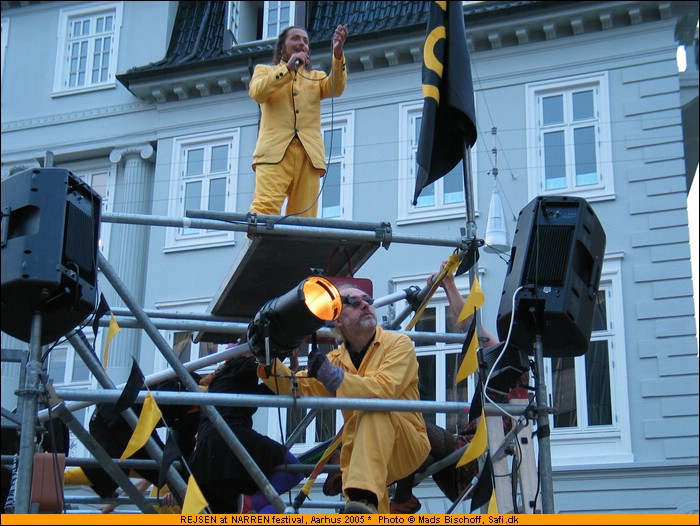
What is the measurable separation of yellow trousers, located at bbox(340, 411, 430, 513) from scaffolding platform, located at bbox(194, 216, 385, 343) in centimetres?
85

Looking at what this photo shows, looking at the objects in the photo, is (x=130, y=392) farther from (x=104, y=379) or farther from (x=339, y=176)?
(x=339, y=176)

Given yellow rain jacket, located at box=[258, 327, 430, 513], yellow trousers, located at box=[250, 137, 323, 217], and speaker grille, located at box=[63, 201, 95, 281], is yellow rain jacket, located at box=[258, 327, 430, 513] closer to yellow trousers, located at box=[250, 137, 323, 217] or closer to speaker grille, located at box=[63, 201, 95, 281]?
speaker grille, located at box=[63, 201, 95, 281]

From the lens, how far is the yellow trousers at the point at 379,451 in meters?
5.27

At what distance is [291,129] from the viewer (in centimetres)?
737

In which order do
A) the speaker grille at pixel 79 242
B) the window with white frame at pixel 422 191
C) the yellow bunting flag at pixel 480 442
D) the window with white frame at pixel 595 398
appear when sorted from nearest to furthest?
the speaker grille at pixel 79 242 → the yellow bunting flag at pixel 480 442 → the window with white frame at pixel 595 398 → the window with white frame at pixel 422 191

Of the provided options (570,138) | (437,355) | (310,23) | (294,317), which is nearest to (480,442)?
(294,317)

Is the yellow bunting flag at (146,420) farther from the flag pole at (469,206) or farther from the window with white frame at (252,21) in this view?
the window with white frame at (252,21)

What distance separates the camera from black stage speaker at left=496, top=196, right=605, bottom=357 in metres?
5.61

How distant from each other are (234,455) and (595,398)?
947 centimetres

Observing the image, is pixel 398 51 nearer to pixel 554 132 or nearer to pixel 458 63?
pixel 554 132

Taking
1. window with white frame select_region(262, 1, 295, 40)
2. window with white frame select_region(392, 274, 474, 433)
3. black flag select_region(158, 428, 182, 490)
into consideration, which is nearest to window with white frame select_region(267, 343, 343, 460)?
window with white frame select_region(392, 274, 474, 433)

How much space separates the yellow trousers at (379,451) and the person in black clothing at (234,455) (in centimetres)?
88

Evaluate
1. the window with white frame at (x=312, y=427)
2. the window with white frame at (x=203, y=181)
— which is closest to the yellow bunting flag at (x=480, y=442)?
the window with white frame at (x=312, y=427)

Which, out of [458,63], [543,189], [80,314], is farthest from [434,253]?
[80,314]
